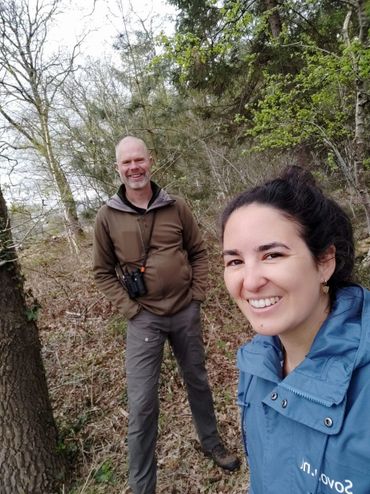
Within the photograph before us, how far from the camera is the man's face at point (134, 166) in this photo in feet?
8.29

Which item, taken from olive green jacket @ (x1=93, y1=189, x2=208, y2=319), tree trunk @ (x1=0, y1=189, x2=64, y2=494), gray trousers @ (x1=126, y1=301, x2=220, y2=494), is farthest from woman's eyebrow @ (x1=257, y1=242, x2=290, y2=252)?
tree trunk @ (x1=0, y1=189, x2=64, y2=494)

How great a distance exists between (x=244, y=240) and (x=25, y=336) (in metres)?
2.25

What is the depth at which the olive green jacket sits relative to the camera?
8.21ft

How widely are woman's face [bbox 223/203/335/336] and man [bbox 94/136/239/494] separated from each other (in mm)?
1396

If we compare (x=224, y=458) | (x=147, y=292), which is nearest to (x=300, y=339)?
(x=147, y=292)

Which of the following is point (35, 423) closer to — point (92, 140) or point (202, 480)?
point (202, 480)

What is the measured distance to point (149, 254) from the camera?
2.54 meters

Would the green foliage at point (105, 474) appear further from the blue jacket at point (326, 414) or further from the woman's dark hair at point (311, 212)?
the woman's dark hair at point (311, 212)

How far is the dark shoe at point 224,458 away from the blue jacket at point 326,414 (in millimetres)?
1776

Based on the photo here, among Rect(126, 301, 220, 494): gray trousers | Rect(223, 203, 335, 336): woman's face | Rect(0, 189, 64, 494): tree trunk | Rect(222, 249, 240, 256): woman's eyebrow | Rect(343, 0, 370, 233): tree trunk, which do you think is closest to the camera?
Rect(223, 203, 335, 336): woman's face

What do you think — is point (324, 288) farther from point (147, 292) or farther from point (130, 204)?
point (130, 204)

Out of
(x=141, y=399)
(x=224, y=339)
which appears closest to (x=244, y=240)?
(x=141, y=399)

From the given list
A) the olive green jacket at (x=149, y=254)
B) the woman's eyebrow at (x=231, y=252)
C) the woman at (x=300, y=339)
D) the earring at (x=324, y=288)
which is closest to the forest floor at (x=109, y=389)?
the olive green jacket at (x=149, y=254)

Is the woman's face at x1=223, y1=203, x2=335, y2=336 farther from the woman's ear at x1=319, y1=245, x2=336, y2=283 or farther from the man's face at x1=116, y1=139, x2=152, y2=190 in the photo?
the man's face at x1=116, y1=139, x2=152, y2=190
